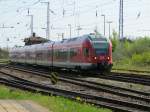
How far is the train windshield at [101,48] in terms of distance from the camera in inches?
1367

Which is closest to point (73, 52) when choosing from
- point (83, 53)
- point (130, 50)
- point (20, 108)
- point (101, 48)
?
point (83, 53)

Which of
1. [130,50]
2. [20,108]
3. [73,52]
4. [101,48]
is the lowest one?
[130,50]

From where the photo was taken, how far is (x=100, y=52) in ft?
115

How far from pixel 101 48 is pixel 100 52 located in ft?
1.03

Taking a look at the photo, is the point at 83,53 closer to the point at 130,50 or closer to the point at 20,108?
the point at 20,108

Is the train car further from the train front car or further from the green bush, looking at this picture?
the green bush

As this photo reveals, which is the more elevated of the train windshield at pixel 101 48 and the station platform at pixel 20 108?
the train windshield at pixel 101 48

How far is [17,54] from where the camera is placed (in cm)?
7225

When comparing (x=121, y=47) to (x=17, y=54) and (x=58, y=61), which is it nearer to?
(x=17, y=54)

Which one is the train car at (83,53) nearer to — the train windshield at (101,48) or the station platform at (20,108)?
Answer: the train windshield at (101,48)

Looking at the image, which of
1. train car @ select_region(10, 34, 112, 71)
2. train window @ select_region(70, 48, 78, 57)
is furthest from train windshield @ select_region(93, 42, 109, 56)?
train window @ select_region(70, 48, 78, 57)

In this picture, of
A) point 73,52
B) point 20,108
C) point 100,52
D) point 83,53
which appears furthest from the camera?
point 73,52

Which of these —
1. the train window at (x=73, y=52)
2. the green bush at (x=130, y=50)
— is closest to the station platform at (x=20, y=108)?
the train window at (x=73, y=52)

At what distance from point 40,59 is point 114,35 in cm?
3585
